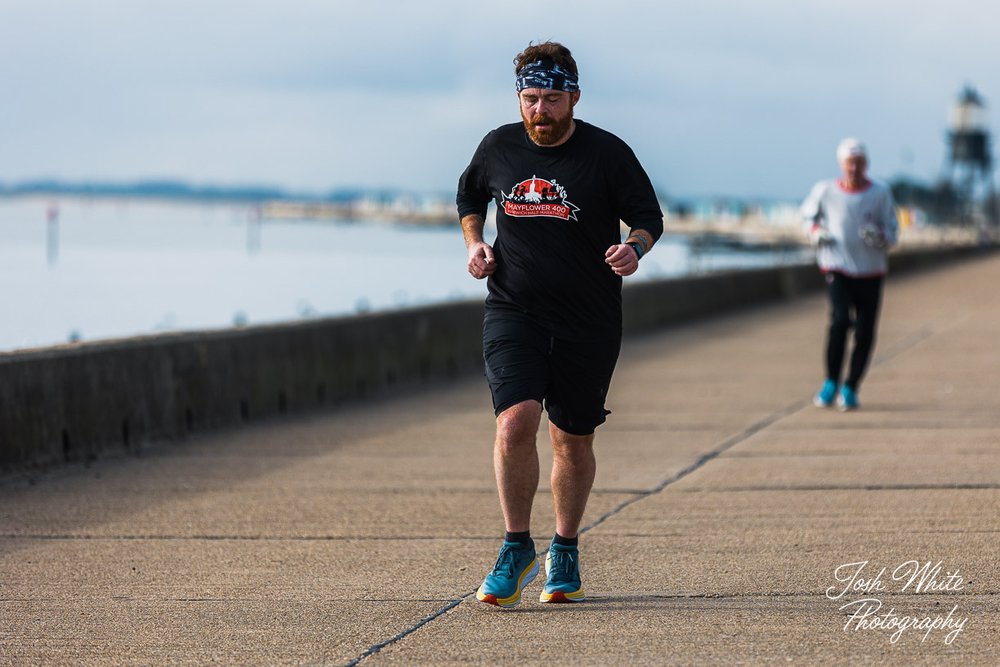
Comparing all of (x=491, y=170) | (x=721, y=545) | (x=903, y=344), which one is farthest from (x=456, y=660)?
(x=903, y=344)

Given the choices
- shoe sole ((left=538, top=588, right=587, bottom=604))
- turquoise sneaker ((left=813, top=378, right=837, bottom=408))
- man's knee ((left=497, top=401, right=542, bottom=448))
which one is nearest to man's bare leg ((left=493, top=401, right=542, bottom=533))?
man's knee ((left=497, top=401, right=542, bottom=448))

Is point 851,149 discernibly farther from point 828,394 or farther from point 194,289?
point 194,289

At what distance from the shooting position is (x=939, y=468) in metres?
9.82

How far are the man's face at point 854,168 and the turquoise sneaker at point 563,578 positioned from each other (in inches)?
285

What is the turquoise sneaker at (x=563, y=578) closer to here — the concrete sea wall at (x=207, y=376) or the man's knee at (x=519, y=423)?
the man's knee at (x=519, y=423)

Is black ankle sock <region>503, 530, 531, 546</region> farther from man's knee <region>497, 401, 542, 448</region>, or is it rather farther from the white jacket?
the white jacket

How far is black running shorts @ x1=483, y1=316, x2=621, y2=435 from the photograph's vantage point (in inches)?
246

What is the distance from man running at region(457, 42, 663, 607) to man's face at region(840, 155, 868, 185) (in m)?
6.92

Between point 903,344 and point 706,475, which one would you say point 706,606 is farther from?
point 903,344

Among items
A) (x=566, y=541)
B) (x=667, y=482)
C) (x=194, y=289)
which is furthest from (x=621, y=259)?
(x=194, y=289)

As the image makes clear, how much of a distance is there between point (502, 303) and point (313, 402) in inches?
302

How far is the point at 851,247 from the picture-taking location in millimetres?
12859

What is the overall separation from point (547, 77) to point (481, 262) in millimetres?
695
